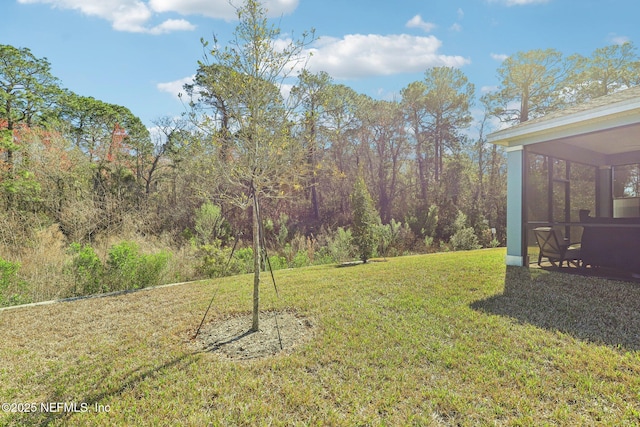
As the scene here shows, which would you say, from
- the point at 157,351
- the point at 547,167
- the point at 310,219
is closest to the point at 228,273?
the point at 157,351

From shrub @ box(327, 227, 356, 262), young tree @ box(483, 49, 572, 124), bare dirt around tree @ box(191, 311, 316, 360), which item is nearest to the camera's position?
bare dirt around tree @ box(191, 311, 316, 360)

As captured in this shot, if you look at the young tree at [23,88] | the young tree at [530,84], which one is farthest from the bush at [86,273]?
the young tree at [530,84]

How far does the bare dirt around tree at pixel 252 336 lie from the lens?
133 inches

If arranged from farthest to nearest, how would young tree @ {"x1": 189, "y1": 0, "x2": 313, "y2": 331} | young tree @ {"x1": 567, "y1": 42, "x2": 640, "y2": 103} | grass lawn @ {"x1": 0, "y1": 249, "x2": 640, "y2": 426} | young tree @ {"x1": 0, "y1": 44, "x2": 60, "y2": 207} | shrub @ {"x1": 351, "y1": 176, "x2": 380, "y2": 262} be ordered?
1. young tree @ {"x1": 567, "y1": 42, "x2": 640, "y2": 103}
2. young tree @ {"x1": 0, "y1": 44, "x2": 60, "y2": 207}
3. shrub @ {"x1": 351, "y1": 176, "x2": 380, "y2": 262}
4. young tree @ {"x1": 189, "y1": 0, "x2": 313, "y2": 331}
5. grass lawn @ {"x1": 0, "y1": 249, "x2": 640, "y2": 426}

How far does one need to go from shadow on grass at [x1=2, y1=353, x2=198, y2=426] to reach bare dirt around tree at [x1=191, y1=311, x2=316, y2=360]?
1.67ft

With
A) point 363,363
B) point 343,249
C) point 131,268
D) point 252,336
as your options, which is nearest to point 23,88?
point 131,268

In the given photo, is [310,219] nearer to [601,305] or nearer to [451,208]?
[451,208]

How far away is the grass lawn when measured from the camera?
7.69 ft

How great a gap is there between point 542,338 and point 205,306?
4.38 metres

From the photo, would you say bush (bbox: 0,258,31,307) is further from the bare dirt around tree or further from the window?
the window

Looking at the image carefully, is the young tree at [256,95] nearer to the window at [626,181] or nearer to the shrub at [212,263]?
the shrub at [212,263]

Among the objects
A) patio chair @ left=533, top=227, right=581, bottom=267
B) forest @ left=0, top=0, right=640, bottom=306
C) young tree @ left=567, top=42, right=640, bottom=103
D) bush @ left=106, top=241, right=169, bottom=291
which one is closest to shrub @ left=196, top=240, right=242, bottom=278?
forest @ left=0, top=0, right=640, bottom=306

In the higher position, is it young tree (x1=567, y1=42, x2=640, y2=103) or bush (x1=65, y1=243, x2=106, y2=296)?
young tree (x1=567, y1=42, x2=640, y2=103)

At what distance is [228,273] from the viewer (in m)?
7.86
